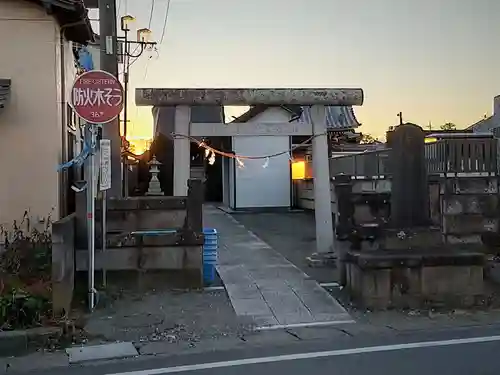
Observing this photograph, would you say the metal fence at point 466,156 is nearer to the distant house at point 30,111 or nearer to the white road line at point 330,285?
the white road line at point 330,285

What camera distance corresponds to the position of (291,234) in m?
19.5

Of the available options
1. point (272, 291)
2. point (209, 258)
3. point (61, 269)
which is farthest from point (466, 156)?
point (61, 269)

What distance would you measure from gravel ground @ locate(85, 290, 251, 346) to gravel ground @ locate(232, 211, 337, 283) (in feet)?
9.55

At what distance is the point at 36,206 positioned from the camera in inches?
463

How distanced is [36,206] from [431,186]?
913 cm

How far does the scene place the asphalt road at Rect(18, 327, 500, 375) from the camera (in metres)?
6.12

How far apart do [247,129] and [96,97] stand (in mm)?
4740

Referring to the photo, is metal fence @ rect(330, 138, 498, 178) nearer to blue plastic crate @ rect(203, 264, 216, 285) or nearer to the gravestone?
the gravestone

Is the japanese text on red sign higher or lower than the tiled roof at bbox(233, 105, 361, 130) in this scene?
lower

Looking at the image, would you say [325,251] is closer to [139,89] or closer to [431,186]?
[431,186]

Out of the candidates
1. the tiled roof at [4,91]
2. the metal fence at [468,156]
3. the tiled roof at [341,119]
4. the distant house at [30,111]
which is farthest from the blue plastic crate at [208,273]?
the tiled roof at [341,119]

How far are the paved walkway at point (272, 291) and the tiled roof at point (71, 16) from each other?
241 inches

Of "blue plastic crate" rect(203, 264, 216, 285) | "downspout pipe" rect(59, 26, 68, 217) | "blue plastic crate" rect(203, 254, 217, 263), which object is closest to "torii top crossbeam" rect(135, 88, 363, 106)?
"downspout pipe" rect(59, 26, 68, 217)

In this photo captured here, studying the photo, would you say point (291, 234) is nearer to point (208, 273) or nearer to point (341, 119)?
point (208, 273)
